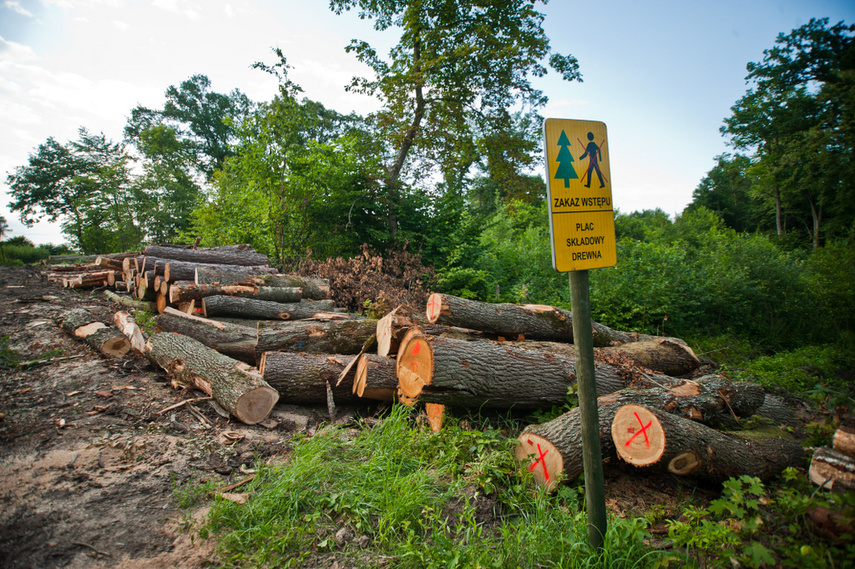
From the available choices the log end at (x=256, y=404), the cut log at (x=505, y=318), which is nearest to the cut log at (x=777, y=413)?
the cut log at (x=505, y=318)

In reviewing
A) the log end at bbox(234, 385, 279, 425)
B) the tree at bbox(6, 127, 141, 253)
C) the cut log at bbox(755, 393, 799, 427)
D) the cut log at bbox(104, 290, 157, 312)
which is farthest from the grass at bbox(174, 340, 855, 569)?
the tree at bbox(6, 127, 141, 253)

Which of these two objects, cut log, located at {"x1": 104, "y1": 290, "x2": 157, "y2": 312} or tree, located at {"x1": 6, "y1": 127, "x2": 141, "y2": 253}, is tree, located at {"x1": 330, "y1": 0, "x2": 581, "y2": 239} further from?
tree, located at {"x1": 6, "y1": 127, "x2": 141, "y2": 253}

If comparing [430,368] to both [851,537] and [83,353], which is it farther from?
[83,353]

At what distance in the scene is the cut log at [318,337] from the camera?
15.5ft

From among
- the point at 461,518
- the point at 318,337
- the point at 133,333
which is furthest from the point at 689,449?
the point at 133,333

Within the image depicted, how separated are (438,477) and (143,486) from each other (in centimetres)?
209

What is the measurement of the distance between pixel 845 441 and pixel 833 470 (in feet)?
0.58

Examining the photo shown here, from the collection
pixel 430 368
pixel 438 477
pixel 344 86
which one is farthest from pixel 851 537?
pixel 344 86

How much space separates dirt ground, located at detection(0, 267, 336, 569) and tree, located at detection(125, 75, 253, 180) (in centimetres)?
3395

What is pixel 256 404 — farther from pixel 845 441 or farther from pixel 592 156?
pixel 845 441

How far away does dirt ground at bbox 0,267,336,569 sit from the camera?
2164mm

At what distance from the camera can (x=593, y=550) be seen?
2061mm

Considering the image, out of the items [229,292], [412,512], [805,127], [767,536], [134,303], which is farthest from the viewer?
[805,127]

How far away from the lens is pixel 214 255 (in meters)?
8.41
